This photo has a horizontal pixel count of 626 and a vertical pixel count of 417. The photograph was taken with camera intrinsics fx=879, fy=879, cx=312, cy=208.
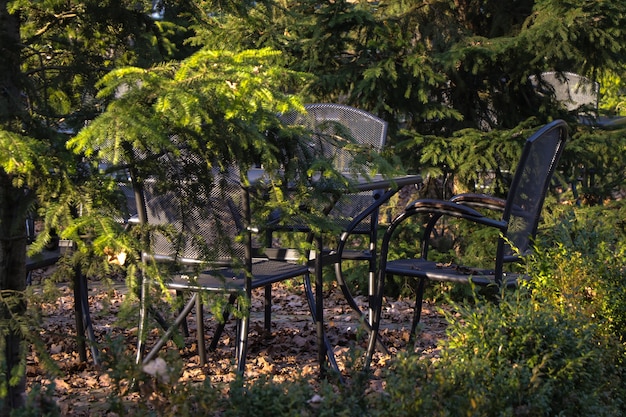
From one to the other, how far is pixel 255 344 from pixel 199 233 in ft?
6.20

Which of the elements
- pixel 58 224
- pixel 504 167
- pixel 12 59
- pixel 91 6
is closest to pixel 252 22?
pixel 91 6

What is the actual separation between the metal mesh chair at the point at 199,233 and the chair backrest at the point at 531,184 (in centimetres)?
106

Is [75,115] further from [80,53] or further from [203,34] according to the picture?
[203,34]

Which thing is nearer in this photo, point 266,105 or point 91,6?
point 266,105

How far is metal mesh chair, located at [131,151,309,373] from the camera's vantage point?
9.87 feet

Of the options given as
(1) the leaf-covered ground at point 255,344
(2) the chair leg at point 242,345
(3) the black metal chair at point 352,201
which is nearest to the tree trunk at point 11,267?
(1) the leaf-covered ground at point 255,344

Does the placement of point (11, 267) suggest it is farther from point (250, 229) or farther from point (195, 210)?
point (250, 229)

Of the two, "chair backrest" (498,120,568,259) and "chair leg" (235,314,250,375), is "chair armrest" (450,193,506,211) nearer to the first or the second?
"chair backrest" (498,120,568,259)

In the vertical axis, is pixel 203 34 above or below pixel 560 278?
above

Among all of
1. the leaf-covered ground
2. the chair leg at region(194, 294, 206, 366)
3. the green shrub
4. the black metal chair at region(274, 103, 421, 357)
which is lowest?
the leaf-covered ground

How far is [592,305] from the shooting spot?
3648mm

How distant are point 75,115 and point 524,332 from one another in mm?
1763

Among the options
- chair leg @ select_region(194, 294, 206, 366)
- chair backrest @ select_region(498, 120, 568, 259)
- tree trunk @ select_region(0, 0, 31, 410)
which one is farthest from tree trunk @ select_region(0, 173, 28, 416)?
chair backrest @ select_region(498, 120, 568, 259)

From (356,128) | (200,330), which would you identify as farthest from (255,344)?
(356,128)
